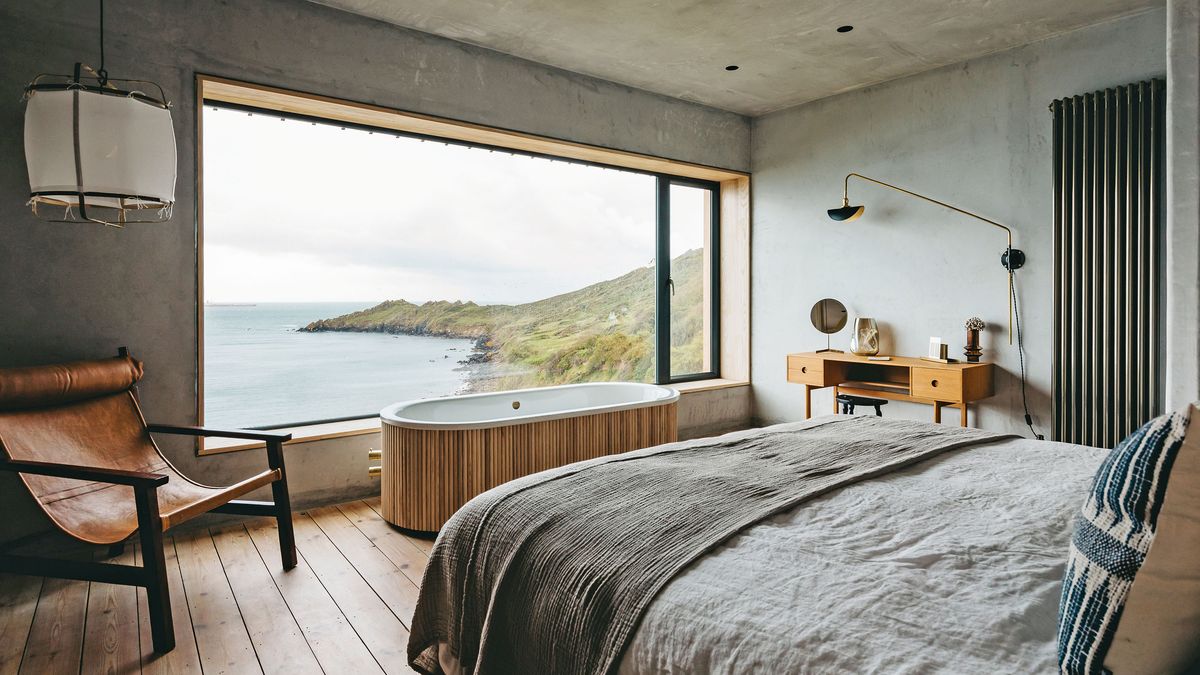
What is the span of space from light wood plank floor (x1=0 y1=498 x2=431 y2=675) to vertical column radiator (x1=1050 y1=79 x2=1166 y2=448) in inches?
136

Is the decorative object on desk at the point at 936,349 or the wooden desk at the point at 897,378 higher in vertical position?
the decorative object on desk at the point at 936,349

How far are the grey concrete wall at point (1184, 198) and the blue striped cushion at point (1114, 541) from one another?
2.12 meters

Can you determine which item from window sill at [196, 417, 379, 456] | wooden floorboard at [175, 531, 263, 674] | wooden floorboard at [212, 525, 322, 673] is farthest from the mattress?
window sill at [196, 417, 379, 456]

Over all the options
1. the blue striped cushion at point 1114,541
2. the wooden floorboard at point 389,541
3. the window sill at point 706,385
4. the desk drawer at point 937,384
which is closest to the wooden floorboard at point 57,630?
the wooden floorboard at point 389,541

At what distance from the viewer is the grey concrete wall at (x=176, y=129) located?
8.80ft

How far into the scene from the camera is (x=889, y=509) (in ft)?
5.08

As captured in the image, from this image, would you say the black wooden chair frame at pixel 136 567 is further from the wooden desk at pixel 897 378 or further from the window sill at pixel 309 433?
the wooden desk at pixel 897 378

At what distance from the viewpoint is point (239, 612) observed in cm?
229

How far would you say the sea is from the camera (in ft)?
11.9

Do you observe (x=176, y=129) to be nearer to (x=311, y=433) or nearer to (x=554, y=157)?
(x=311, y=433)

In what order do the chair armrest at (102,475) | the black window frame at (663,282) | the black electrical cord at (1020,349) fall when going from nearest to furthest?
the chair armrest at (102,475)
the black electrical cord at (1020,349)
the black window frame at (663,282)

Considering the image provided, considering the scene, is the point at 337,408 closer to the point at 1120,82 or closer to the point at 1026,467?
the point at 1026,467

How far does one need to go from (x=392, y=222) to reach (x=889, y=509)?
3570mm

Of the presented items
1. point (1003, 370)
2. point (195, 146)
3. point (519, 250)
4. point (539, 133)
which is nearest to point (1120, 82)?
point (1003, 370)
